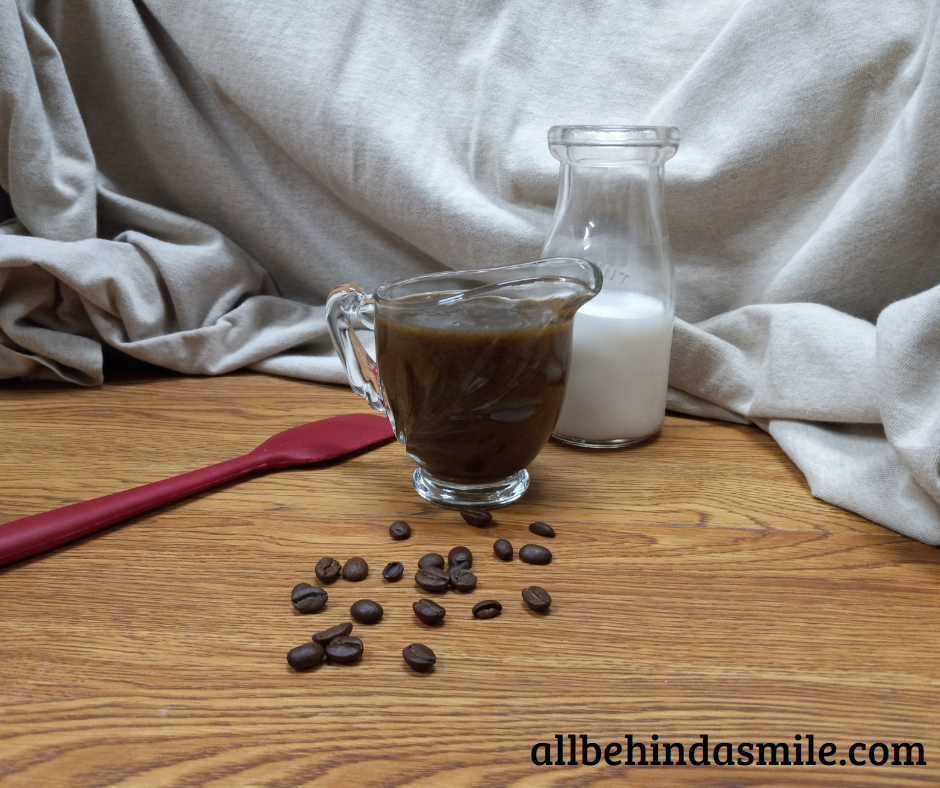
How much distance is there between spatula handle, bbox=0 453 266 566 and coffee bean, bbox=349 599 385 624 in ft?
0.90

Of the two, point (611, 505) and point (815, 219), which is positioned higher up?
point (815, 219)

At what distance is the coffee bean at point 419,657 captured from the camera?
0.65m

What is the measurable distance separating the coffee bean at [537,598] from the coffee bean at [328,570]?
0.54ft

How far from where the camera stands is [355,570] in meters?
0.77

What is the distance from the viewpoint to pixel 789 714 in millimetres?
611

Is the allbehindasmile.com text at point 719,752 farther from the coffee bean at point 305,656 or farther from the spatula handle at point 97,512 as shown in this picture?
the spatula handle at point 97,512

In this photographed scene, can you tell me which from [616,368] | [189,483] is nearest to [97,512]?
[189,483]

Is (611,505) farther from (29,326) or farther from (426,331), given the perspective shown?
(29,326)

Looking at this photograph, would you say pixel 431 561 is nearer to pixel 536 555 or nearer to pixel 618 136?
pixel 536 555

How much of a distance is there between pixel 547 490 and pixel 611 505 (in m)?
0.07

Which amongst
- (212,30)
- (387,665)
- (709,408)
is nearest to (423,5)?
(212,30)

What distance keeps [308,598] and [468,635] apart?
13cm

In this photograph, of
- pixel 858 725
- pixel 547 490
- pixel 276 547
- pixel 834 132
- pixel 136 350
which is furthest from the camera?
pixel 136 350

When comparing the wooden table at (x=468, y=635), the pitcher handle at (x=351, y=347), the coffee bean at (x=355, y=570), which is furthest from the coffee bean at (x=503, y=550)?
the pitcher handle at (x=351, y=347)
